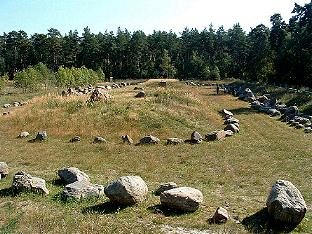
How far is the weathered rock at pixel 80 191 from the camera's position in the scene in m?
17.0

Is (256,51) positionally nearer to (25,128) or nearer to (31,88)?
(31,88)

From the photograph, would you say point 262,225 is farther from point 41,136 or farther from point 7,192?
point 41,136

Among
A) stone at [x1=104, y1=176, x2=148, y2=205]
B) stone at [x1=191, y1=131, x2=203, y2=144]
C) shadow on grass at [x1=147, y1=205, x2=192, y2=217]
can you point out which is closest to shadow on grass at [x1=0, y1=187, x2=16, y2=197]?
stone at [x1=104, y1=176, x2=148, y2=205]

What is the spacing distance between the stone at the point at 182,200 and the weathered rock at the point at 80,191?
3257mm

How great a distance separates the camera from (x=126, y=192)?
15.9 meters

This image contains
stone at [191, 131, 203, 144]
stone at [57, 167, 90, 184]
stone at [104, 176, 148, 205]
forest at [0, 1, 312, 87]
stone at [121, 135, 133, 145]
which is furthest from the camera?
forest at [0, 1, 312, 87]

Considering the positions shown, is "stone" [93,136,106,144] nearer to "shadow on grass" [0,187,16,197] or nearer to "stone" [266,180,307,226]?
"shadow on grass" [0,187,16,197]

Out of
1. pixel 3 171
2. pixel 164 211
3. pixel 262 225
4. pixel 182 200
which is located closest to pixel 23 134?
pixel 3 171

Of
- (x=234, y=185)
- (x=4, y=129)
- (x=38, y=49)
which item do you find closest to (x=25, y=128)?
(x=4, y=129)

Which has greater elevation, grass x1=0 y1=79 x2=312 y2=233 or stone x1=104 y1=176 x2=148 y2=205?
stone x1=104 y1=176 x2=148 y2=205

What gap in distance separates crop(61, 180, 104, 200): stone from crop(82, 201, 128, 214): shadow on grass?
38.1 inches

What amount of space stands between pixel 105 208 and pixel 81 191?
170 cm

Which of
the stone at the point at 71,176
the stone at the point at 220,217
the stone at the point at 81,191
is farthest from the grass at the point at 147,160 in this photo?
the stone at the point at 71,176

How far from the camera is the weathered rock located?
16969 millimetres
